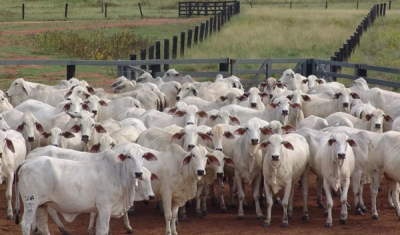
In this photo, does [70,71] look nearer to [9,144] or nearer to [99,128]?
[99,128]

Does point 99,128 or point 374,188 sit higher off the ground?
point 99,128

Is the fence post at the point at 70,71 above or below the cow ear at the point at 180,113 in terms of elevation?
below

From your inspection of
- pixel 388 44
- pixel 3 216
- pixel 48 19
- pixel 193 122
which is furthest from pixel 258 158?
pixel 48 19

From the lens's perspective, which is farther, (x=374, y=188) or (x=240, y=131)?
(x=240, y=131)

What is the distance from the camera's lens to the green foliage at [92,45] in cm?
3273

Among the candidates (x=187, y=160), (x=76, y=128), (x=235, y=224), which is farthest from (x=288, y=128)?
(x=76, y=128)

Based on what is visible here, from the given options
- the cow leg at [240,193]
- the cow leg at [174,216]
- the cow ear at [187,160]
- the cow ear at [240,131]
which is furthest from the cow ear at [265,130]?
the cow leg at [174,216]

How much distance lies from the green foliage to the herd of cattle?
14.3 m

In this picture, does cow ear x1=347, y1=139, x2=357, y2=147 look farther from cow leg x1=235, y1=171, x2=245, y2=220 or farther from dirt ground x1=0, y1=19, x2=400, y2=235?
cow leg x1=235, y1=171, x2=245, y2=220

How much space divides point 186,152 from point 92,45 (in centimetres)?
2195

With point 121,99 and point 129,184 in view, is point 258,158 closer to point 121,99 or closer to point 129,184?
point 129,184

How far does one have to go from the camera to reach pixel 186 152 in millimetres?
12422

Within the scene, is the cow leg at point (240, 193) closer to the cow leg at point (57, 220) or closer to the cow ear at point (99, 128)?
the cow ear at point (99, 128)

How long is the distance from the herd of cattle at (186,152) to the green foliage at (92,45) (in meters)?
14.3
